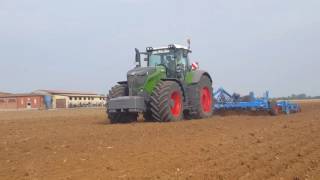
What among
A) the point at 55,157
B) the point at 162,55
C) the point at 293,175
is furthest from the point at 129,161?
the point at 162,55

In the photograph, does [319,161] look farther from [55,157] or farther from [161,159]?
[55,157]

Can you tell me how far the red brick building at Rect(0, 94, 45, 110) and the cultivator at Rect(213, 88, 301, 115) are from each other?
55.2m

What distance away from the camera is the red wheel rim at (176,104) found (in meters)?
15.9

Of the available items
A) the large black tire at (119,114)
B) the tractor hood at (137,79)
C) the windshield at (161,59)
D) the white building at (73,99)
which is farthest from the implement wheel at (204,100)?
the white building at (73,99)

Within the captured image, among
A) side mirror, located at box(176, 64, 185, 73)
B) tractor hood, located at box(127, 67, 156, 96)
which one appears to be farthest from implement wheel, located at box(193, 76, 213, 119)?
tractor hood, located at box(127, 67, 156, 96)

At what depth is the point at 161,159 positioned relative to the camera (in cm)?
806

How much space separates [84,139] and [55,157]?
99.5 inches

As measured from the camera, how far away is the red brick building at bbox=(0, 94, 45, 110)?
Answer: 7469 cm

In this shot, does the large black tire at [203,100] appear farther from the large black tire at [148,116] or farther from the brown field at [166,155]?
the brown field at [166,155]

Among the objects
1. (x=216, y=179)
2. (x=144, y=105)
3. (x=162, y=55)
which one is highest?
(x=162, y=55)

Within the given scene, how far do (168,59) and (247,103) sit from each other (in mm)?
4586

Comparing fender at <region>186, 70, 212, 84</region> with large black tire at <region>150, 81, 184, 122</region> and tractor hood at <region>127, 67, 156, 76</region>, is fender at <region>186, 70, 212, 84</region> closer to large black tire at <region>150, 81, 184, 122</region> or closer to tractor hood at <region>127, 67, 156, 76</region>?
large black tire at <region>150, 81, 184, 122</region>

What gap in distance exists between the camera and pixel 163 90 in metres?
15.2

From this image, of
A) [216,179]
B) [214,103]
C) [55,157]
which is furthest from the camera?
[214,103]
